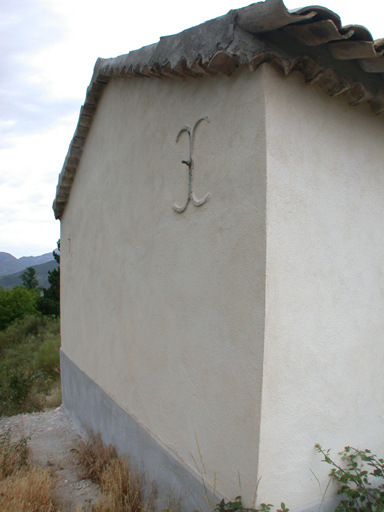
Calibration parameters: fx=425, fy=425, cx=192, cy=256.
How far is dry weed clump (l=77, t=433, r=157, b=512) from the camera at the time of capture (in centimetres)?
357

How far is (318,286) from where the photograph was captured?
273 centimetres

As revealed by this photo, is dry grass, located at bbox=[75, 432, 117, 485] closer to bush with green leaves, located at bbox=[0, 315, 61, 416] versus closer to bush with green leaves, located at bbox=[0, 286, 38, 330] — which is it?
bush with green leaves, located at bbox=[0, 315, 61, 416]

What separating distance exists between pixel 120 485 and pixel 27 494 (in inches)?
30.9

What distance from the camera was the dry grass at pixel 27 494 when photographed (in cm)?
344

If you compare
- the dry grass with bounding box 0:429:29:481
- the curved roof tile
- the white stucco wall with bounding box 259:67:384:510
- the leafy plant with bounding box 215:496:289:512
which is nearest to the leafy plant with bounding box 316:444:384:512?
the white stucco wall with bounding box 259:67:384:510

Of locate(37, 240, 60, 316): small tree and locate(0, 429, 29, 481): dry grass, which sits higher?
locate(37, 240, 60, 316): small tree

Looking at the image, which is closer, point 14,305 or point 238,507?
point 238,507

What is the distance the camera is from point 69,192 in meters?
7.35

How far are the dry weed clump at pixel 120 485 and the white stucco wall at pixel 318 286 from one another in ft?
5.07

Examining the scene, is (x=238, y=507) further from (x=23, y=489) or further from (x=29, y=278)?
(x=29, y=278)

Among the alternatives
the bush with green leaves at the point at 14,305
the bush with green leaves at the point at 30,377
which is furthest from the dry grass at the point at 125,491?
the bush with green leaves at the point at 14,305

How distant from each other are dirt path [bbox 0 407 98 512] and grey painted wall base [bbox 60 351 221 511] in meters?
0.25

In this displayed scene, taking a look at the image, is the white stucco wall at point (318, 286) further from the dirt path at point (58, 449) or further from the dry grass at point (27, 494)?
the dirt path at point (58, 449)

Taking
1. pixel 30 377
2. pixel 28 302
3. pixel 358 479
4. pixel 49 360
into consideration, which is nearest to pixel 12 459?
pixel 358 479
